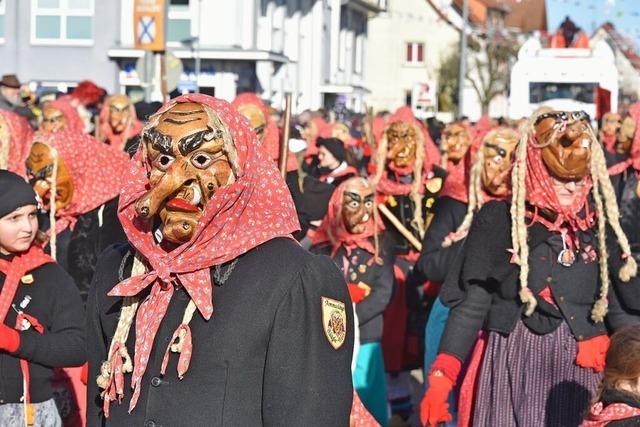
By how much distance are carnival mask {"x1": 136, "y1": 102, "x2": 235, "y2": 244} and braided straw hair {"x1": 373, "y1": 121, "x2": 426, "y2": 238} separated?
6.28m

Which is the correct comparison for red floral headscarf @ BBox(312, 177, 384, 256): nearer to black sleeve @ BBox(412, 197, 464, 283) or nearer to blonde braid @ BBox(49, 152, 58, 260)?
black sleeve @ BBox(412, 197, 464, 283)

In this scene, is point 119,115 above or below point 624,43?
below

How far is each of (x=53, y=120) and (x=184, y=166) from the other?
30.3 ft

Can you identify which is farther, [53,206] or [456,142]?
[456,142]

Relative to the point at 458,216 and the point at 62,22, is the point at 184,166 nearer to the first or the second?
the point at 458,216

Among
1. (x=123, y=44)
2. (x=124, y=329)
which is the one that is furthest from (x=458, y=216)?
(x=123, y=44)

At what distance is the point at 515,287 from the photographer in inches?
219

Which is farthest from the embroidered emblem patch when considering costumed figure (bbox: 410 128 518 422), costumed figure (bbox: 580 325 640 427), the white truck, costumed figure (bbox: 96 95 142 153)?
the white truck

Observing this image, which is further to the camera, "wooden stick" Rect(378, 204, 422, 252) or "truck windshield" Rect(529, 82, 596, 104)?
"truck windshield" Rect(529, 82, 596, 104)

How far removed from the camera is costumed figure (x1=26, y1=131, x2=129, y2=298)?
7125 mm

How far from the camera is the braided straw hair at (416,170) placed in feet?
32.0

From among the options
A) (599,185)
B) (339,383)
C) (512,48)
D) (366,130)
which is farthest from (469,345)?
(512,48)

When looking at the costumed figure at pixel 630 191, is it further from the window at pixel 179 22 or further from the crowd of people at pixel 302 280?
the window at pixel 179 22

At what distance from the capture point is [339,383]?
10.7 feet
